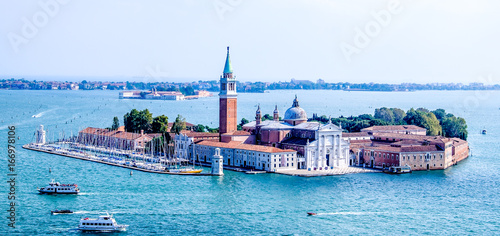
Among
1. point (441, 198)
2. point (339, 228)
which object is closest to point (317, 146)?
point (441, 198)

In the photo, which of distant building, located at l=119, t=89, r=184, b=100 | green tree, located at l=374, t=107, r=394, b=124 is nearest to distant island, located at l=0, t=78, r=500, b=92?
distant building, located at l=119, t=89, r=184, b=100

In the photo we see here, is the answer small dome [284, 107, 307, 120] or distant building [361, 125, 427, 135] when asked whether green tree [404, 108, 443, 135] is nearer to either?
distant building [361, 125, 427, 135]

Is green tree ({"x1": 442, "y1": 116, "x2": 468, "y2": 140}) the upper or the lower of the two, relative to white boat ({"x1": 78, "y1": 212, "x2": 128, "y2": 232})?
upper

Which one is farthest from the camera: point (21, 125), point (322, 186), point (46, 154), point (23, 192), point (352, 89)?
point (352, 89)

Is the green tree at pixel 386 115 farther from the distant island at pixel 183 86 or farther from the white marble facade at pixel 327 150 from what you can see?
the distant island at pixel 183 86

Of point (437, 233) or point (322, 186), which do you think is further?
point (322, 186)

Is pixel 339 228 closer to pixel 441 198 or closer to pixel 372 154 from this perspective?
pixel 441 198

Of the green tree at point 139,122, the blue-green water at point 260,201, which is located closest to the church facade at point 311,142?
the blue-green water at point 260,201

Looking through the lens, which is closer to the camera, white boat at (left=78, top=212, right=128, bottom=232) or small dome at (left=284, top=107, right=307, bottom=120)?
white boat at (left=78, top=212, right=128, bottom=232)
